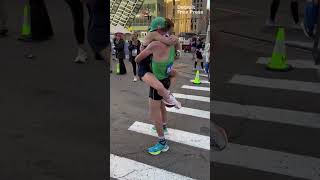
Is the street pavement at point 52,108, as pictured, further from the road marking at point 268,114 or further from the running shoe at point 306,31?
the running shoe at point 306,31

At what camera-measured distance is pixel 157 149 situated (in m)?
4.72

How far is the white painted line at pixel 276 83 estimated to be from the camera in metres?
1.79

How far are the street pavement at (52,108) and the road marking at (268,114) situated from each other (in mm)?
730

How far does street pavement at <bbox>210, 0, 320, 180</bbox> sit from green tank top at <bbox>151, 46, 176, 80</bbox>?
255cm

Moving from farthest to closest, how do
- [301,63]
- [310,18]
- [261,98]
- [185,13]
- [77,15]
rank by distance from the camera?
[185,13] < [77,15] < [261,98] < [301,63] < [310,18]

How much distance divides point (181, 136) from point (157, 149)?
0.85 m

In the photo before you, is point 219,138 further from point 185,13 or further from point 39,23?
point 185,13

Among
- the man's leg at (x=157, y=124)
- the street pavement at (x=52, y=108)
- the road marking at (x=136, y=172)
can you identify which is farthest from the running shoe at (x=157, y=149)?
the street pavement at (x=52, y=108)

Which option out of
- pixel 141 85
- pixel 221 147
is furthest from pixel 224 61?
pixel 141 85

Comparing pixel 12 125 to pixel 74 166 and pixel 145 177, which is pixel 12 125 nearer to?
pixel 74 166

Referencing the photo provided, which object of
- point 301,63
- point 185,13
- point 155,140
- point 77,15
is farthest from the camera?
point 185,13

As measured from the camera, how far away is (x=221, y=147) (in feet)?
6.78

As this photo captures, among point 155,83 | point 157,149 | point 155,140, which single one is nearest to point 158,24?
point 155,83

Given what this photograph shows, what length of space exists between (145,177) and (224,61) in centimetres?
239
